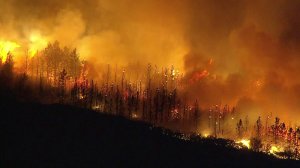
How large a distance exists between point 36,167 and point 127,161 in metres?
40.8

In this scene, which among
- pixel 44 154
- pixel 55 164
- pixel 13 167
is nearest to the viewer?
pixel 13 167

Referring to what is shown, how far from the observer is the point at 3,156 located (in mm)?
178750

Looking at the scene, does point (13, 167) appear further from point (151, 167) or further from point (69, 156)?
point (151, 167)

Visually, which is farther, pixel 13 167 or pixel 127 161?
pixel 127 161

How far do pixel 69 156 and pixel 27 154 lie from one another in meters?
16.9

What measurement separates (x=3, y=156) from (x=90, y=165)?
33.3m

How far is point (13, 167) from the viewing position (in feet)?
545

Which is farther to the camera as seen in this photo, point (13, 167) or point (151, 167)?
point (151, 167)

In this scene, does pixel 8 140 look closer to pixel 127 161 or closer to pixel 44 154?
pixel 44 154

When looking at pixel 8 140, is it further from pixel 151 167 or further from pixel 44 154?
pixel 151 167

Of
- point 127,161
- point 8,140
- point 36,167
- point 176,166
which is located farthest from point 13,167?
point 176,166

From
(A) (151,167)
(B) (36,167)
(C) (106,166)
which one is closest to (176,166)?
(A) (151,167)

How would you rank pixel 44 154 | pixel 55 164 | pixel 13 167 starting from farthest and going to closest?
pixel 44 154 → pixel 55 164 → pixel 13 167

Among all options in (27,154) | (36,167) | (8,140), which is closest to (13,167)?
(36,167)
